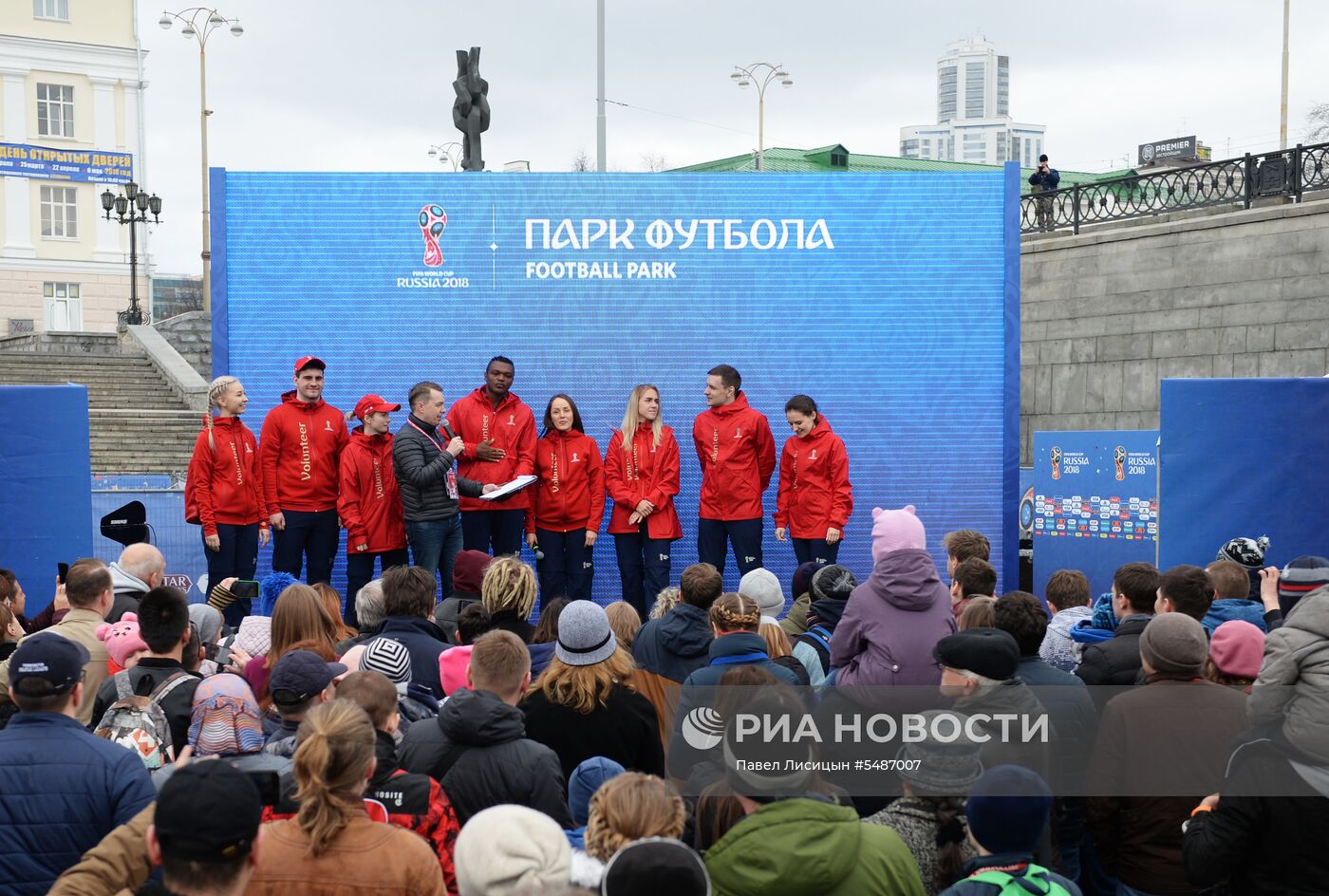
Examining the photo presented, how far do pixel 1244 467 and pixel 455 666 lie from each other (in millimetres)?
6813

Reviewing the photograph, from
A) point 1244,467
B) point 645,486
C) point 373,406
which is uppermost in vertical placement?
point 373,406

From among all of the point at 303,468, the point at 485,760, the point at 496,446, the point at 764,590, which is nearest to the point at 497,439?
the point at 496,446

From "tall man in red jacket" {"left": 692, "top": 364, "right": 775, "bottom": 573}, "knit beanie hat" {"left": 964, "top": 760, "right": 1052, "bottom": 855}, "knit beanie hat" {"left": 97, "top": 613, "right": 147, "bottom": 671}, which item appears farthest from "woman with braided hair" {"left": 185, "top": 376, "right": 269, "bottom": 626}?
"knit beanie hat" {"left": 964, "top": 760, "right": 1052, "bottom": 855}

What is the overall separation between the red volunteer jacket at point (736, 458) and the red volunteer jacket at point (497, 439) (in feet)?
4.38

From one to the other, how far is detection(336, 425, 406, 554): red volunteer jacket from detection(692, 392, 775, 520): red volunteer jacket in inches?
92.3

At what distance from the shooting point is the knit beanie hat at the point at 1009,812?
3021 millimetres

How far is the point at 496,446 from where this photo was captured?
9.45 meters

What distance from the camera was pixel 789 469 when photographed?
963 centimetres

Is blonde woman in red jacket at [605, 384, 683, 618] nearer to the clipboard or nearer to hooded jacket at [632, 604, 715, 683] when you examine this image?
the clipboard

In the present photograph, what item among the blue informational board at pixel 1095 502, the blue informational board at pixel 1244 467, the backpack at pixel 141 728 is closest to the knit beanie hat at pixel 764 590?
the backpack at pixel 141 728

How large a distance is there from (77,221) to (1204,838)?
50.1 m

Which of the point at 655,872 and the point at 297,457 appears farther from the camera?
the point at 297,457

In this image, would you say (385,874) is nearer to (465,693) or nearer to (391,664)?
(465,693)

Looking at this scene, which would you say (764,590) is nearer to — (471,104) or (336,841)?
(336,841)
